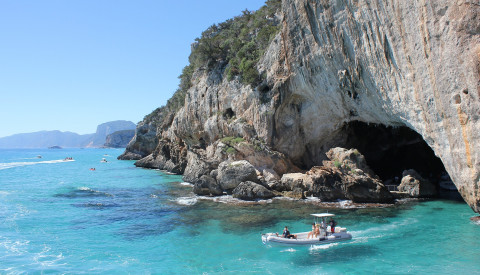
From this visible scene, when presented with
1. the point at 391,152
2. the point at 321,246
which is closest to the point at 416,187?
the point at 391,152

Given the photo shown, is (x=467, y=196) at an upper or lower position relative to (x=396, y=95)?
lower

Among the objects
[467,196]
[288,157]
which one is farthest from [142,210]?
[467,196]

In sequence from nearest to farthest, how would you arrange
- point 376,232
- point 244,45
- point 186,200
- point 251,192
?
point 376,232, point 251,192, point 186,200, point 244,45

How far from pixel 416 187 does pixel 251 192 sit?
43.2ft

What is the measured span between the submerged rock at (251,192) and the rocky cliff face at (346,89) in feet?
9.73

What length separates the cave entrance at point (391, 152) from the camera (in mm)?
33219

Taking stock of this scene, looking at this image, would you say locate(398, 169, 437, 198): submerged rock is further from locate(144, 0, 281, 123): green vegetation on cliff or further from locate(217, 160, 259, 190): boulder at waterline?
locate(144, 0, 281, 123): green vegetation on cliff

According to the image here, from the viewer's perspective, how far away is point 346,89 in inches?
1030

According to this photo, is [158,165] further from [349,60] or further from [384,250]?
[384,250]

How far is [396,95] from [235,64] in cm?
1960

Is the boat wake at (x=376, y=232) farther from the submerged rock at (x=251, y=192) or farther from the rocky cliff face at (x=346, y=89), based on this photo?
the submerged rock at (x=251, y=192)

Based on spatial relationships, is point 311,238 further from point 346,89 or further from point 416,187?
point 416,187

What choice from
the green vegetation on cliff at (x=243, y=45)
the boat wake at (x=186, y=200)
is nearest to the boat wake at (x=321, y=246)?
the boat wake at (x=186, y=200)

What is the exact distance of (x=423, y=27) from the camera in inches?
613
